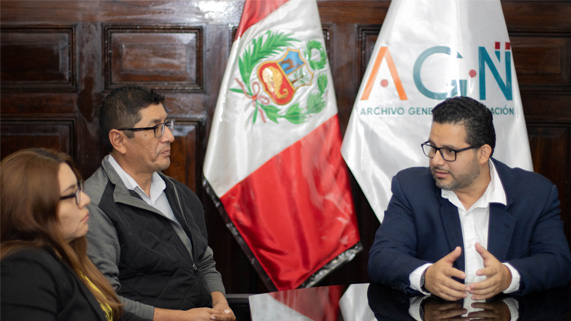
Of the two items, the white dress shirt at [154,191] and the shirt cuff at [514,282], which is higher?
the white dress shirt at [154,191]

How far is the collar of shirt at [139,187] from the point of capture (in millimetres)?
2033

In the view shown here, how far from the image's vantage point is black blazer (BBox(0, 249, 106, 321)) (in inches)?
44.0

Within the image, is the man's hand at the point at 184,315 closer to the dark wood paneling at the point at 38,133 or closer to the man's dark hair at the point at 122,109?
the man's dark hair at the point at 122,109

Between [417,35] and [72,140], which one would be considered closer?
[417,35]

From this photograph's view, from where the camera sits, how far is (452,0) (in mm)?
2762

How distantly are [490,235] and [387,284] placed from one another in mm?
407

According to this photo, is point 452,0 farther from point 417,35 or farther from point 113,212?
point 113,212

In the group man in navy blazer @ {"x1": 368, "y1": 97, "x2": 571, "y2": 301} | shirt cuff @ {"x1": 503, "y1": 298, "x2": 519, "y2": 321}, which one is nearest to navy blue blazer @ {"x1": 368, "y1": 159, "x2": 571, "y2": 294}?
man in navy blazer @ {"x1": 368, "y1": 97, "x2": 571, "y2": 301}

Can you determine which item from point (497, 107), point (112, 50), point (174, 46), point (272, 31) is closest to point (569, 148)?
point (497, 107)

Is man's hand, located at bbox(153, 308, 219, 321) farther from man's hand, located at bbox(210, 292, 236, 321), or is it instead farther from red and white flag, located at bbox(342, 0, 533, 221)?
red and white flag, located at bbox(342, 0, 533, 221)

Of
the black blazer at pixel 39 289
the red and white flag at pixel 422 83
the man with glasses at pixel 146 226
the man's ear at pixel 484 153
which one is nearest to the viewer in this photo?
the black blazer at pixel 39 289

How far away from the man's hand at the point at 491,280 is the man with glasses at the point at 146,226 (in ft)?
2.57

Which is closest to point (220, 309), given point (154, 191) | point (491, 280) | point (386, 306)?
point (154, 191)

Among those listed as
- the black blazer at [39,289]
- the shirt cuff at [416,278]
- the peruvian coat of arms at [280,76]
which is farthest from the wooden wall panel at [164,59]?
the black blazer at [39,289]
